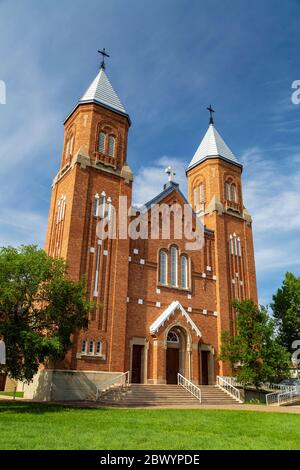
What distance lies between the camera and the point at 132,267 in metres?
26.5

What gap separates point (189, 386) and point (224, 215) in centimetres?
1506

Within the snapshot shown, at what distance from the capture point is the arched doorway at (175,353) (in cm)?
2603

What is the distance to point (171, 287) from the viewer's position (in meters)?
27.9

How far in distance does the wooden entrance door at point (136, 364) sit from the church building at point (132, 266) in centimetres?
6

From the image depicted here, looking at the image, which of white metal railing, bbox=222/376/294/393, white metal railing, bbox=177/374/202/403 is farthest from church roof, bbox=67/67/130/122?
white metal railing, bbox=222/376/294/393

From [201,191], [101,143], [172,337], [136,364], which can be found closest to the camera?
[136,364]

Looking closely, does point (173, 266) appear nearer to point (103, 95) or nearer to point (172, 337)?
point (172, 337)

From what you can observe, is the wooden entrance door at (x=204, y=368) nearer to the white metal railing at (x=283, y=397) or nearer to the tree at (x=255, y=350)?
the tree at (x=255, y=350)

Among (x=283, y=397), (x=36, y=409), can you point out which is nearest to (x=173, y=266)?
(x=283, y=397)

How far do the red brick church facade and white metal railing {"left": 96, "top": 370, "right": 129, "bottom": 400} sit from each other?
1.56ft

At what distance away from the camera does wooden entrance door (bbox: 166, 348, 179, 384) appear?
25938mm
